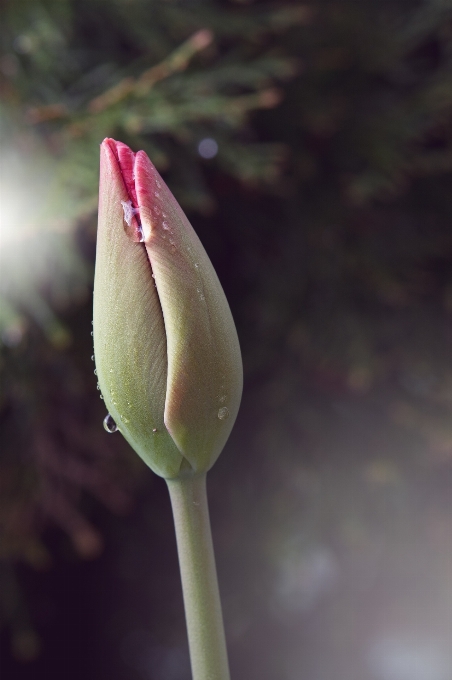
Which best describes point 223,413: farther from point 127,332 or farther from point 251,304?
point 251,304

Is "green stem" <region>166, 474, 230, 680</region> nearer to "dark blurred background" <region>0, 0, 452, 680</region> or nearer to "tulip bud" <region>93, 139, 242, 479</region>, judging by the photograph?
"tulip bud" <region>93, 139, 242, 479</region>

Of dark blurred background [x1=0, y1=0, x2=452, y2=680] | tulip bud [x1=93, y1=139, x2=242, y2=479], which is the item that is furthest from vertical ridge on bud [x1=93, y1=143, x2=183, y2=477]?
dark blurred background [x1=0, y1=0, x2=452, y2=680]

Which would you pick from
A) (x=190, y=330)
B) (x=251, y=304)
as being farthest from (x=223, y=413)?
(x=251, y=304)

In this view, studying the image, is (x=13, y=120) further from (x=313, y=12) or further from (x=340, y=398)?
(x=340, y=398)

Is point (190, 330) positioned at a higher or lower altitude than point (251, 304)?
lower

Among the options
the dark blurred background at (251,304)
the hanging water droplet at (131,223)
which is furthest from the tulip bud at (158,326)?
the dark blurred background at (251,304)

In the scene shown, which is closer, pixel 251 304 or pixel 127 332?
pixel 127 332
